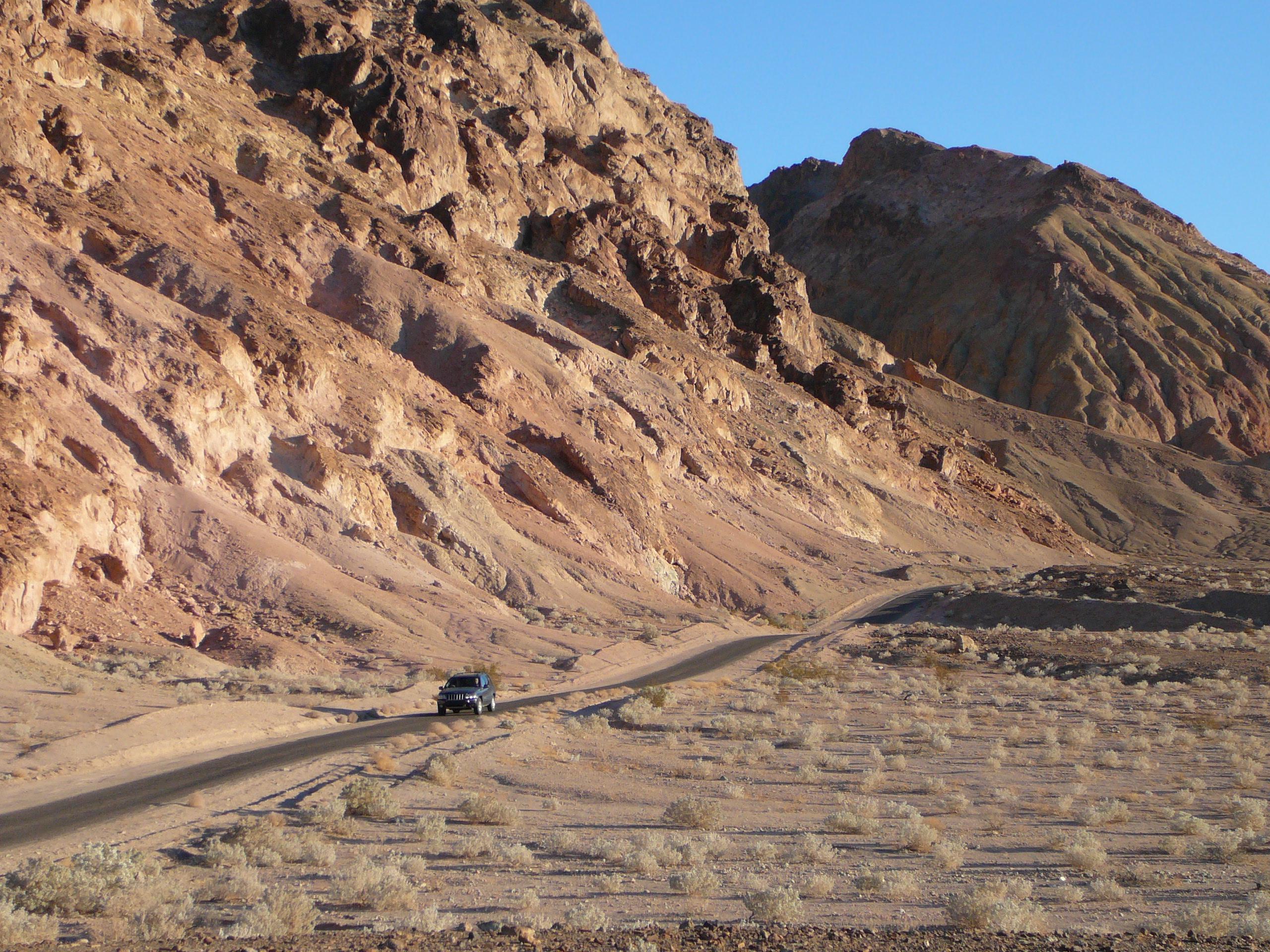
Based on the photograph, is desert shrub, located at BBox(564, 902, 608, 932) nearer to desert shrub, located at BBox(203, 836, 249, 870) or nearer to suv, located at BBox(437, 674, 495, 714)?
desert shrub, located at BBox(203, 836, 249, 870)

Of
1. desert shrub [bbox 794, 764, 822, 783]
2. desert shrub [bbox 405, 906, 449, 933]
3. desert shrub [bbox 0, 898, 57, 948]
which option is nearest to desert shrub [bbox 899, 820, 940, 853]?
desert shrub [bbox 794, 764, 822, 783]

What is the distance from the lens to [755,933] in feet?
27.6

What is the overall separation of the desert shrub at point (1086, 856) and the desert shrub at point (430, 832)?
6.50 meters

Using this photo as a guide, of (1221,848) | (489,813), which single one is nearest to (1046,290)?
(1221,848)

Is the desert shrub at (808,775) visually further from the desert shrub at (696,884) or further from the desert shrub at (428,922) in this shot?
the desert shrub at (428,922)

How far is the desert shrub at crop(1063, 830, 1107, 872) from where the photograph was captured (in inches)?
427

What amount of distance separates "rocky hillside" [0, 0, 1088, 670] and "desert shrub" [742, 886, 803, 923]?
22.0 metres

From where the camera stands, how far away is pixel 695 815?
12875mm

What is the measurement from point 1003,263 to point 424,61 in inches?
3281

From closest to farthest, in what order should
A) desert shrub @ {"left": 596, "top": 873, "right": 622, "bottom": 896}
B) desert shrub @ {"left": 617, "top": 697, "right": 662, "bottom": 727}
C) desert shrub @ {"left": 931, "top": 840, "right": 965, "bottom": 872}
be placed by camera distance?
desert shrub @ {"left": 596, "top": 873, "right": 622, "bottom": 896}, desert shrub @ {"left": 931, "top": 840, "right": 965, "bottom": 872}, desert shrub @ {"left": 617, "top": 697, "right": 662, "bottom": 727}

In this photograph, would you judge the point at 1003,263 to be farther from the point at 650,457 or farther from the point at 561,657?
the point at 561,657

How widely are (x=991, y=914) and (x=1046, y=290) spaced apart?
132306mm

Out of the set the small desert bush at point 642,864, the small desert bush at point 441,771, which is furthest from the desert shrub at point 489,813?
the small desert bush at point 642,864

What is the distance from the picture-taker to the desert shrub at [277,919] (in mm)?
8164
